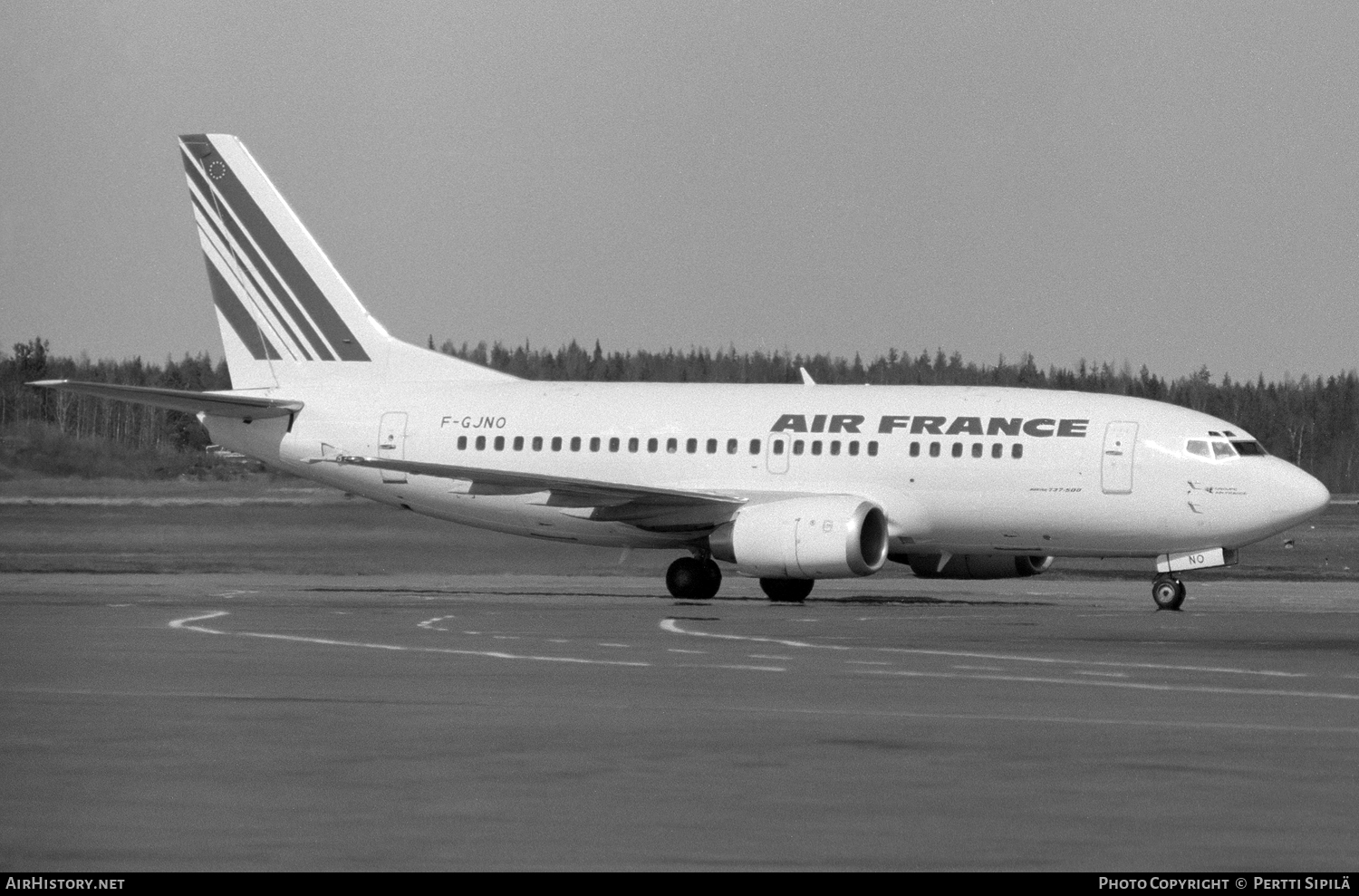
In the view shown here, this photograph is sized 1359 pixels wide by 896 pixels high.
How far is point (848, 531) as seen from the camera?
35.9 m

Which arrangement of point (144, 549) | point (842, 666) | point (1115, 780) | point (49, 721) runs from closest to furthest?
point (1115, 780) < point (49, 721) < point (842, 666) < point (144, 549)

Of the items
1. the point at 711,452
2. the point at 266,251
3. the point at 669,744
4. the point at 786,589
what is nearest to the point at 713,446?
the point at 711,452

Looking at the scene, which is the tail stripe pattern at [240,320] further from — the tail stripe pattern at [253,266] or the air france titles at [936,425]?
the air france titles at [936,425]

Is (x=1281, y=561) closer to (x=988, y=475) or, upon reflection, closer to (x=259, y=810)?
(x=988, y=475)

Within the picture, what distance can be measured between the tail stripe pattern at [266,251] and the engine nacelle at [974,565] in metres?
11.8

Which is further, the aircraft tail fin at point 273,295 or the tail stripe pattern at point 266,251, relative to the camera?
the tail stripe pattern at point 266,251

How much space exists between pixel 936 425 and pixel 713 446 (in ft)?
13.4

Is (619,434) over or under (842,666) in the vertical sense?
over

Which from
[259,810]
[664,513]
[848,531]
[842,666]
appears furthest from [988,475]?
[259,810]

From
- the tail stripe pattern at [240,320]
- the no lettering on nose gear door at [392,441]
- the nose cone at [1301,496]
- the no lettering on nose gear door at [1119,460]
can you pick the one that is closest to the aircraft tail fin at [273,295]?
the tail stripe pattern at [240,320]

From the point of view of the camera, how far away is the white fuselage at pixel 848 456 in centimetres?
3625

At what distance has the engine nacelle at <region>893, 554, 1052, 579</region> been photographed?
1558 inches

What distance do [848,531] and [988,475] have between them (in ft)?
9.08

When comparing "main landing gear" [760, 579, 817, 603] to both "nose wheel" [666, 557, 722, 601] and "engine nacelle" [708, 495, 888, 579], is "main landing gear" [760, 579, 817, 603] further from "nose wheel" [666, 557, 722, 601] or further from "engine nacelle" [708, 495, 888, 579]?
"engine nacelle" [708, 495, 888, 579]
